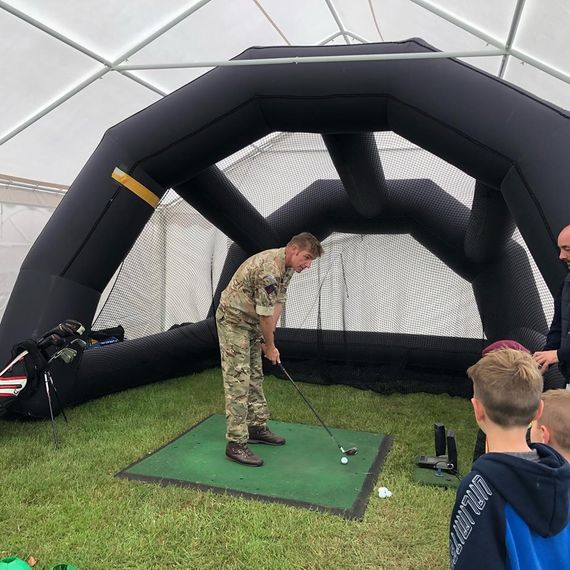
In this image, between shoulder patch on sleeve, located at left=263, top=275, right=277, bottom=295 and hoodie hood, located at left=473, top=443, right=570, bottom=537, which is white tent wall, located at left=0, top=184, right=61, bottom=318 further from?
hoodie hood, located at left=473, top=443, right=570, bottom=537

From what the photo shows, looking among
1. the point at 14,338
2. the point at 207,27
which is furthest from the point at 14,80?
the point at 14,338

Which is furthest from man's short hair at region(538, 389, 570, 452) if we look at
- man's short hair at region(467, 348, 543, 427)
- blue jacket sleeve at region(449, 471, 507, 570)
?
blue jacket sleeve at region(449, 471, 507, 570)

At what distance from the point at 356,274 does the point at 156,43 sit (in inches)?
114

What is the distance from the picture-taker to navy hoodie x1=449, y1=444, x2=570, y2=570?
104 cm

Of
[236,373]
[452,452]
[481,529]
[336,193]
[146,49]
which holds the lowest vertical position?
[452,452]

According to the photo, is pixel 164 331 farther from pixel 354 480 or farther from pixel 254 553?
pixel 254 553

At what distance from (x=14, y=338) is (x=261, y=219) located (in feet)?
8.08

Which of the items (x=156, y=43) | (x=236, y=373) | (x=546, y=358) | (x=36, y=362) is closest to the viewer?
(x=546, y=358)

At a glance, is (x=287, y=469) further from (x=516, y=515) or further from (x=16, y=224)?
(x=16, y=224)

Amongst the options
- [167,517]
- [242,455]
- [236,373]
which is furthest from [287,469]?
[167,517]

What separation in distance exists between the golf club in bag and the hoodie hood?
10.4 ft

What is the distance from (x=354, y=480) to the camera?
3049 mm

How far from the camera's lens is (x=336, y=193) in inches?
204

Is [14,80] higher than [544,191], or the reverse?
[14,80]
